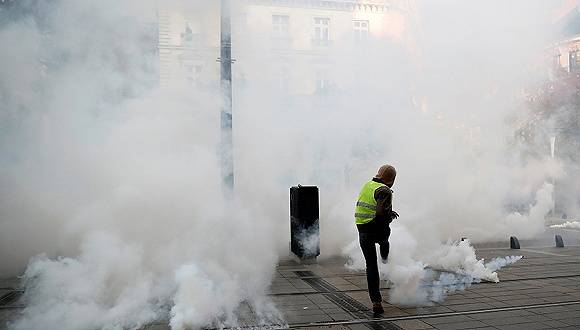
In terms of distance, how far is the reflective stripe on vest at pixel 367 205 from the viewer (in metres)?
4.73

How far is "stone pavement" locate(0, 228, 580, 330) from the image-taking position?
14.6 ft

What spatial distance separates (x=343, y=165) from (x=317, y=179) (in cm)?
50

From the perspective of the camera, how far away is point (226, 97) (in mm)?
7035

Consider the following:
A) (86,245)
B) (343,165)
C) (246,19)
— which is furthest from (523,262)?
(86,245)

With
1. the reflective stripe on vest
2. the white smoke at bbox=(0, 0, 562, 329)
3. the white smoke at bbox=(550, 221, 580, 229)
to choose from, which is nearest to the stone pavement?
the white smoke at bbox=(0, 0, 562, 329)

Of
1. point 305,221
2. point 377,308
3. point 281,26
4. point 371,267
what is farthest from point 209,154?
point 377,308

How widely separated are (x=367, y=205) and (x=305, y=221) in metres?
2.76

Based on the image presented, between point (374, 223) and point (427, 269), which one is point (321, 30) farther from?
point (374, 223)

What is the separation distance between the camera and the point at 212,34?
718 cm

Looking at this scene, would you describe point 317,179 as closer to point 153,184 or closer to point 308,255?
point 308,255

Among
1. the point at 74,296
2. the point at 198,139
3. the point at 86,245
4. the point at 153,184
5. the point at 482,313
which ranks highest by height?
the point at 198,139

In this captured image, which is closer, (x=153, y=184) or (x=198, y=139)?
(x=153, y=184)

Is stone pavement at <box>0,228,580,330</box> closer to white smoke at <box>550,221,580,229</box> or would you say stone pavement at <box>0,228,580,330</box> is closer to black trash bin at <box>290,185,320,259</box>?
black trash bin at <box>290,185,320,259</box>

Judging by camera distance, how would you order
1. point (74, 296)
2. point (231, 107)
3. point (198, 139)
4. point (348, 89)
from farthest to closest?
1. point (348, 89)
2. point (231, 107)
3. point (198, 139)
4. point (74, 296)
